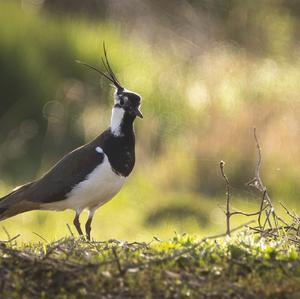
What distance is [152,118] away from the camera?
15.9 meters

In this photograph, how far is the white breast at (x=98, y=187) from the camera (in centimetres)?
831

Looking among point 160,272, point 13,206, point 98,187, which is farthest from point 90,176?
point 160,272

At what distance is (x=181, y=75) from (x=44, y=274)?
12.2 m

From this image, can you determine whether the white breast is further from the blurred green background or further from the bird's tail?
the blurred green background

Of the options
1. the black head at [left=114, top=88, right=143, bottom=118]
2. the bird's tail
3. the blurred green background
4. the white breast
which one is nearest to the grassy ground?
the white breast

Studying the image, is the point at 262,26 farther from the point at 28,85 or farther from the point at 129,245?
the point at 129,245

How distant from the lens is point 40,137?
51.2 ft

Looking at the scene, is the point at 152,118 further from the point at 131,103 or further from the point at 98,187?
the point at 98,187

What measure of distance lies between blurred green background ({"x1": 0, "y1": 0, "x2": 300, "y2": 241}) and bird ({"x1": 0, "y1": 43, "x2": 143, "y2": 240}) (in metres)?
3.15

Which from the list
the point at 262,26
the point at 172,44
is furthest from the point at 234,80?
the point at 262,26

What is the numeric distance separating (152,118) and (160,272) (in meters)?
10.5

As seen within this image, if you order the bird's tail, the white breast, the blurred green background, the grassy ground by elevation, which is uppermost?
the blurred green background

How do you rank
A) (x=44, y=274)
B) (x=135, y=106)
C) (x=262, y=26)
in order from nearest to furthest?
(x=44, y=274) < (x=135, y=106) < (x=262, y=26)

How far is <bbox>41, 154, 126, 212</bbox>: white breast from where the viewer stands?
8312 millimetres
